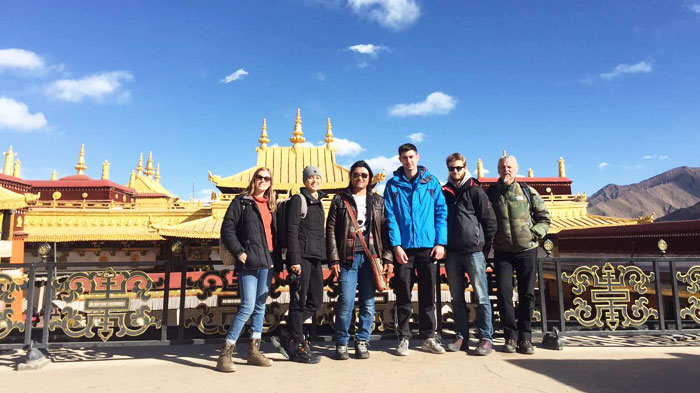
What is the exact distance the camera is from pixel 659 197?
77.8 metres

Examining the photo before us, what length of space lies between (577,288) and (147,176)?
37451 mm

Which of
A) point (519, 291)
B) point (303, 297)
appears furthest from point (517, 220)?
point (303, 297)

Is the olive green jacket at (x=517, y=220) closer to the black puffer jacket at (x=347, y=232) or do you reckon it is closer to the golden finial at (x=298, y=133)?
the black puffer jacket at (x=347, y=232)

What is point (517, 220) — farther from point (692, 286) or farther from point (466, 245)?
point (692, 286)

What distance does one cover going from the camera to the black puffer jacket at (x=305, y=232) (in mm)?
3668

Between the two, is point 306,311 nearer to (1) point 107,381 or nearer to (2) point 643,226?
(1) point 107,381

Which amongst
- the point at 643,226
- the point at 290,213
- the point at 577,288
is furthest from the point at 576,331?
the point at 643,226

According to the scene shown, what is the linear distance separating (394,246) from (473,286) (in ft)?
3.30

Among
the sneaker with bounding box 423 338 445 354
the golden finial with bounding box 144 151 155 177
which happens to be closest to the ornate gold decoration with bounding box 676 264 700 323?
the sneaker with bounding box 423 338 445 354

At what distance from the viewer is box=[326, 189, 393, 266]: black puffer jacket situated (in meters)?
3.80

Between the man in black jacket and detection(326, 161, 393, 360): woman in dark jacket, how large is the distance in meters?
0.78

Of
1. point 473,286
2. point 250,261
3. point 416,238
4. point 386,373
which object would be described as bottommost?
point 386,373

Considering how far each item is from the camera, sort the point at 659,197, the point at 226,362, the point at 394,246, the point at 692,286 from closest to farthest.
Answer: the point at 226,362 < the point at 394,246 < the point at 692,286 < the point at 659,197

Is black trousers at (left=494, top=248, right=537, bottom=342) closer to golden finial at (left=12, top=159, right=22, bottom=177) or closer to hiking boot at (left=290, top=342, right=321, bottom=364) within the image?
hiking boot at (left=290, top=342, right=321, bottom=364)
